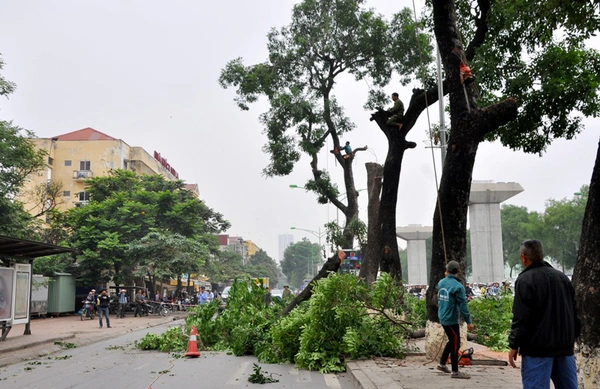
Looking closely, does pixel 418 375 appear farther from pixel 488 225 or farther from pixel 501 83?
pixel 488 225

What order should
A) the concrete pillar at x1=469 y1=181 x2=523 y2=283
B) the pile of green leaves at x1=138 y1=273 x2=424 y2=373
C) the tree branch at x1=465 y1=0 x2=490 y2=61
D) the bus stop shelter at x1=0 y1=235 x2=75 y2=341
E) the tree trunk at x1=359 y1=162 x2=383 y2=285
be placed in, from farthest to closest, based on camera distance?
the concrete pillar at x1=469 y1=181 x2=523 y2=283 → the tree trunk at x1=359 y1=162 x2=383 y2=285 → the bus stop shelter at x1=0 y1=235 x2=75 y2=341 → the tree branch at x1=465 y1=0 x2=490 y2=61 → the pile of green leaves at x1=138 y1=273 x2=424 y2=373

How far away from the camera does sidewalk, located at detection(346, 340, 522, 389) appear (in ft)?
24.0

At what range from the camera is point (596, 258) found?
5168 mm

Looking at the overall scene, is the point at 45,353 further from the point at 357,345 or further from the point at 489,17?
the point at 489,17

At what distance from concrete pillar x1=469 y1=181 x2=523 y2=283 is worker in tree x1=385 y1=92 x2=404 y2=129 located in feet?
110

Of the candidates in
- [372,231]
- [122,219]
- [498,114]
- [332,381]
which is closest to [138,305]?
[122,219]

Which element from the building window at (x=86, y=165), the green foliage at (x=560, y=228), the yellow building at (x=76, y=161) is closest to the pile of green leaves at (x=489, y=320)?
the green foliage at (x=560, y=228)

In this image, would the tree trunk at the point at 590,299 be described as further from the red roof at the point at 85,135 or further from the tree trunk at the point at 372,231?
the red roof at the point at 85,135

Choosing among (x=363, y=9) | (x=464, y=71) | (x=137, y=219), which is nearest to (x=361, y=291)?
(x=464, y=71)

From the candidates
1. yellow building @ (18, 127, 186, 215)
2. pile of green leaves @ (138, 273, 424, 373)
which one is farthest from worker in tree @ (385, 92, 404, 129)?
yellow building @ (18, 127, 186, 215)

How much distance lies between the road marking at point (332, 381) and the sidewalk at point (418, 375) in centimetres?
26

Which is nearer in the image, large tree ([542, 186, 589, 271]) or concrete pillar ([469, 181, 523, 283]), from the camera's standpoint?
concrete pillar ([469, 181, 523, 283])

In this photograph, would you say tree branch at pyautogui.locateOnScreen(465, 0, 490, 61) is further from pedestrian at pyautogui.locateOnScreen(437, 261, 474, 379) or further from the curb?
the curb

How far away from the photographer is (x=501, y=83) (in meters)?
13.2
